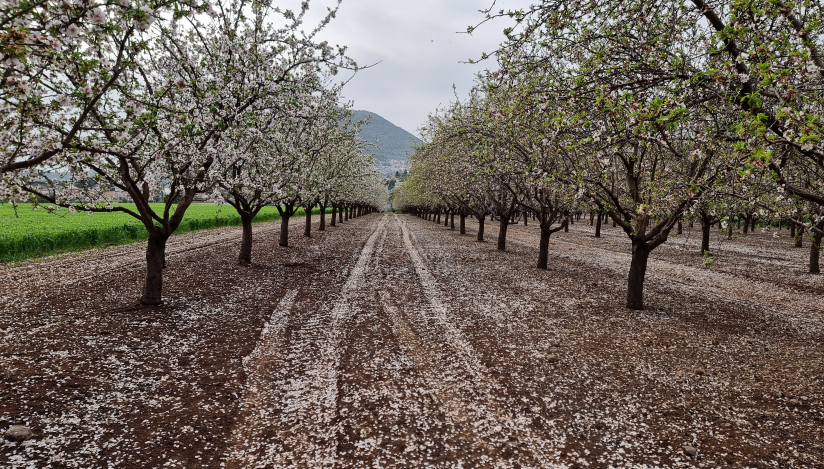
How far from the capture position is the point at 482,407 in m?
6.64

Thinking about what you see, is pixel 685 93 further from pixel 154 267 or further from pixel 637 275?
pixel 154 267

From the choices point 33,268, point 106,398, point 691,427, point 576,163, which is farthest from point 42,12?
point 33,268

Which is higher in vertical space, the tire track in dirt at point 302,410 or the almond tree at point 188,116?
the almond tree at point 188,116

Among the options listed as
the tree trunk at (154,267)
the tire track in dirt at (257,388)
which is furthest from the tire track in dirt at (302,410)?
the tree trunk at (154,267)

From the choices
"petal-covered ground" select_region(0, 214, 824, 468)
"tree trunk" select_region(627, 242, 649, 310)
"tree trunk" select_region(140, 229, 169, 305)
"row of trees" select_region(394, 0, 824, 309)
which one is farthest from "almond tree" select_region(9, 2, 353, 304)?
"tree trunk" select_region(627, 242, 649, 310)

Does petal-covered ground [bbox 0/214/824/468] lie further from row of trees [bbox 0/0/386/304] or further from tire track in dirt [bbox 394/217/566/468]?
row of trees [bbox 0/0/386/304]

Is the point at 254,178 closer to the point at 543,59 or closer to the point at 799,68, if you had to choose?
the point at 543,59

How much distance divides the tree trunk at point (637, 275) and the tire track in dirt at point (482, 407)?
21.8 feet

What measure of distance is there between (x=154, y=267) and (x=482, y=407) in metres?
10.0

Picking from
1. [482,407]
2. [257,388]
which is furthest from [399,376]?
[257,388]

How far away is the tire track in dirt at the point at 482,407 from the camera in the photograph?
5508mm

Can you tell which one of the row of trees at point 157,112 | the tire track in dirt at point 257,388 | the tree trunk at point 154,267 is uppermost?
the row of trees at point 157,112

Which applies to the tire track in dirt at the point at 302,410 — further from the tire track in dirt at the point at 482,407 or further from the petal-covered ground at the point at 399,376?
the tire track in dirt at the point at 482,407

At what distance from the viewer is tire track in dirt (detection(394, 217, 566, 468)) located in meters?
5.51
